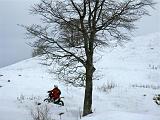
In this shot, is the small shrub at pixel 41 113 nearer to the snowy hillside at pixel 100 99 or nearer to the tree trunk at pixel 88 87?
the snowy hillside at pixel 100 99

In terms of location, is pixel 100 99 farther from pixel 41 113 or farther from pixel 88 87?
pixel 41 113

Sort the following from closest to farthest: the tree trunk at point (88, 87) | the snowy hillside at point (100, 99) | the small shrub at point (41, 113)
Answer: the small shrub at point (41, 113) → the tree trunk at point (88, 87) → the snowy hillside at point (100, 99)

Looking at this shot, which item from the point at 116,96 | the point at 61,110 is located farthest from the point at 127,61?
the point at 61,110

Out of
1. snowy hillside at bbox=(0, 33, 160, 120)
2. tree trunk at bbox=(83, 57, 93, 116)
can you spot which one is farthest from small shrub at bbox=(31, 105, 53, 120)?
tree trunk at bbox=(83, 57, 93, 116)

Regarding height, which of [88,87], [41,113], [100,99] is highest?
[88,87]

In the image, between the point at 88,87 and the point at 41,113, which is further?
the point at 88,87

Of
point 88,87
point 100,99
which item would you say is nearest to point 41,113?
point 88,87

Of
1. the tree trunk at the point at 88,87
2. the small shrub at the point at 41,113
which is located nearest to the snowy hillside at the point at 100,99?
the small shrub at the point at 41,113

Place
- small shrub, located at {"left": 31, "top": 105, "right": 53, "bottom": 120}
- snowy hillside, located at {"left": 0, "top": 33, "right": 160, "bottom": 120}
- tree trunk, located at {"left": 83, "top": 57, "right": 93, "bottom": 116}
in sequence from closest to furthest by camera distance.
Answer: small shrub, located at {"left": 31, "top": 105, "right": 53, "bottom": 120}
tree trunk, located at {"left": 83, "top": 57, "right": 93, "bottom": 116}
snowy hillside, located at {"left": 0, "top": 33, "right": 160, "bottom": 120}

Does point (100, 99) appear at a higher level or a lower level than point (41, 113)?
higher

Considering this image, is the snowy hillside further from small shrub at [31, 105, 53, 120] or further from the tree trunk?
the tree trunk

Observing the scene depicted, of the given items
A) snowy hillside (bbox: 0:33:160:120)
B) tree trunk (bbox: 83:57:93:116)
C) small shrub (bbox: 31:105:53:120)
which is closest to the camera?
small shrub (bbox: 31:105:53:120)

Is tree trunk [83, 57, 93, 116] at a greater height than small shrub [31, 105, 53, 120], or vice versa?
tree trunk [83, 57, 93, 116]

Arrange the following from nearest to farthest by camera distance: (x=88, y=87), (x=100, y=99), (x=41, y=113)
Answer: (x=41, y=113) → (x=88, y=87) → (x=100, y=99)
